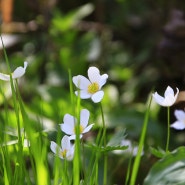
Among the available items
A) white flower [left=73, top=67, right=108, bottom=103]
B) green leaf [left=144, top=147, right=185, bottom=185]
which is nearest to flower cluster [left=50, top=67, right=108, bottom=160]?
white flower [left=73, top=67, right=108, bottom=103]

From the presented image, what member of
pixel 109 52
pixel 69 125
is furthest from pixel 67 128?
pixel 109 52

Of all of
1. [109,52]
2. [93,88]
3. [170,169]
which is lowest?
[170,169]

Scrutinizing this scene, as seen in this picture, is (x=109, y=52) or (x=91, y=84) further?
(x=109, y=52)

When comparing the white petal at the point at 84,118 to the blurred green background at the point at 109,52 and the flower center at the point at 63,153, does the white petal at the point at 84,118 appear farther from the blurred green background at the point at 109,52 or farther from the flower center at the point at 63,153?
the blurred green background at the point at 109,52

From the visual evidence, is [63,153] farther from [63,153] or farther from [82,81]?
[82,81]

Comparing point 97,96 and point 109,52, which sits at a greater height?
point 109,52

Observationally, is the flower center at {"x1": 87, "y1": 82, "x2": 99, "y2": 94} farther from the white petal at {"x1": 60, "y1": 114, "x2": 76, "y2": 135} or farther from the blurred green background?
the blurred green background

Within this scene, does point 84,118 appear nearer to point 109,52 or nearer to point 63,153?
point 63,153
